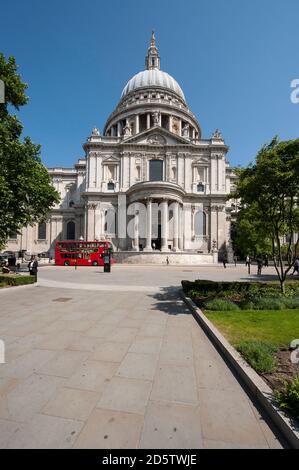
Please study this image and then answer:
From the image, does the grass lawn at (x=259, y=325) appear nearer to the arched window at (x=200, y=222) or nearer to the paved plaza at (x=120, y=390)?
the paved plaza at (x=120, y=390)

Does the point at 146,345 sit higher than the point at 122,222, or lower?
lower

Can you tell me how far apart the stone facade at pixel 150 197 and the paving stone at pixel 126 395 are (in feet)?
132

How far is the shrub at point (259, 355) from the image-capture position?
454cm

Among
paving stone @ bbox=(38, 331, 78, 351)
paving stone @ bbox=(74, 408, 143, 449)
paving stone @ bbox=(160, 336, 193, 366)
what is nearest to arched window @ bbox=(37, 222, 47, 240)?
paving stone @ bbox=(38, 331, 78, 351)

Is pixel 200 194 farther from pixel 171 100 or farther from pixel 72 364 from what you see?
pixel 72 364

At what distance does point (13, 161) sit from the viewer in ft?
59.7

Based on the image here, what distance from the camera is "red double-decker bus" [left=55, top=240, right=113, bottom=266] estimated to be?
1405 inches

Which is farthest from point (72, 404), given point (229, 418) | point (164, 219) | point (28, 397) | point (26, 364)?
point (164, 219)

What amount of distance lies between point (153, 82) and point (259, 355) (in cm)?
8407

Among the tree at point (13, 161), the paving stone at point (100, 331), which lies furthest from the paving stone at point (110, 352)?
the tree at point (13, 161)

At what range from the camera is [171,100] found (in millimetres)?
69375

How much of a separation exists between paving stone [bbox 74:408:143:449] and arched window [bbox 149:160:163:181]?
2154 inches

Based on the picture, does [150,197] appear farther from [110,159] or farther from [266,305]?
[266,305]
